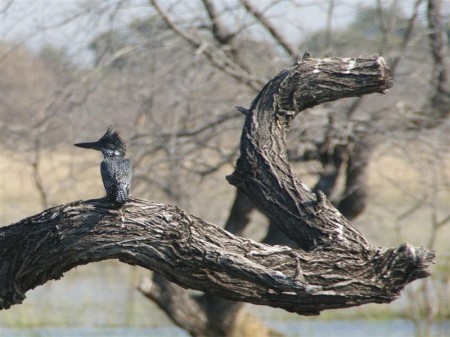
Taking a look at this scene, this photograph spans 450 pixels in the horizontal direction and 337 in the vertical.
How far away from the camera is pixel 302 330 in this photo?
38.0 feet

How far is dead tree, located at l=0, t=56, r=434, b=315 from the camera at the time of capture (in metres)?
3.77

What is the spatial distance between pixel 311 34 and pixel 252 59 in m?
0.68

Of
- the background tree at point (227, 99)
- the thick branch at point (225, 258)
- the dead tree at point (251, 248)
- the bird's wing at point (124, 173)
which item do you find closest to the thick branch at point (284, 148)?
the dead tree at point (251, 248)

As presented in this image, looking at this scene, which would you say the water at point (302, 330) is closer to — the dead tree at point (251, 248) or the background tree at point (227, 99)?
the background tree at point (227, 99)

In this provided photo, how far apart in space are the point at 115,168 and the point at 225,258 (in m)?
0.75

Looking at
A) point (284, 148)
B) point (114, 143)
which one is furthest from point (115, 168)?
point (284, 148)

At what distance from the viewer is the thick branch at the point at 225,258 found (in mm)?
3758

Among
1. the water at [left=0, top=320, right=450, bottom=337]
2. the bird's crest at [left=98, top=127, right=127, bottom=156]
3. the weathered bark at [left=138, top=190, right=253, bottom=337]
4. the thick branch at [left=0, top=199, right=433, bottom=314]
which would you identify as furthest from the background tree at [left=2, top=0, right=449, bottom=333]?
the thick branch at [left=0, top=199, right=433, bottom=314]

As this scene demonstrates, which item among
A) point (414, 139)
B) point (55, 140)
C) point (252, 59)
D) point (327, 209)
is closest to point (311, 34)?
point (252, 59)

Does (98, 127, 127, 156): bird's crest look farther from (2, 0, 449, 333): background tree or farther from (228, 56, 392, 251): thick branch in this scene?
(2, 0, 449, 333): background tree

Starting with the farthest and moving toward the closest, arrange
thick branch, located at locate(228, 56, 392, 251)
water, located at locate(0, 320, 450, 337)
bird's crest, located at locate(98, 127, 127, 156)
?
water, located at locate(0, 320, 450, 337)
bird's crest, located at locate(98, 127, 127, 156)
thick branch, located at locate(228, 56, 392, 251)

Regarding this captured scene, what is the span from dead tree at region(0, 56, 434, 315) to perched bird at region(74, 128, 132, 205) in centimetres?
6

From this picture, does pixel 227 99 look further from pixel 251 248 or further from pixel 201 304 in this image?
pixel 251 248

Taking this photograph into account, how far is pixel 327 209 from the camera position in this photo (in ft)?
12.8
